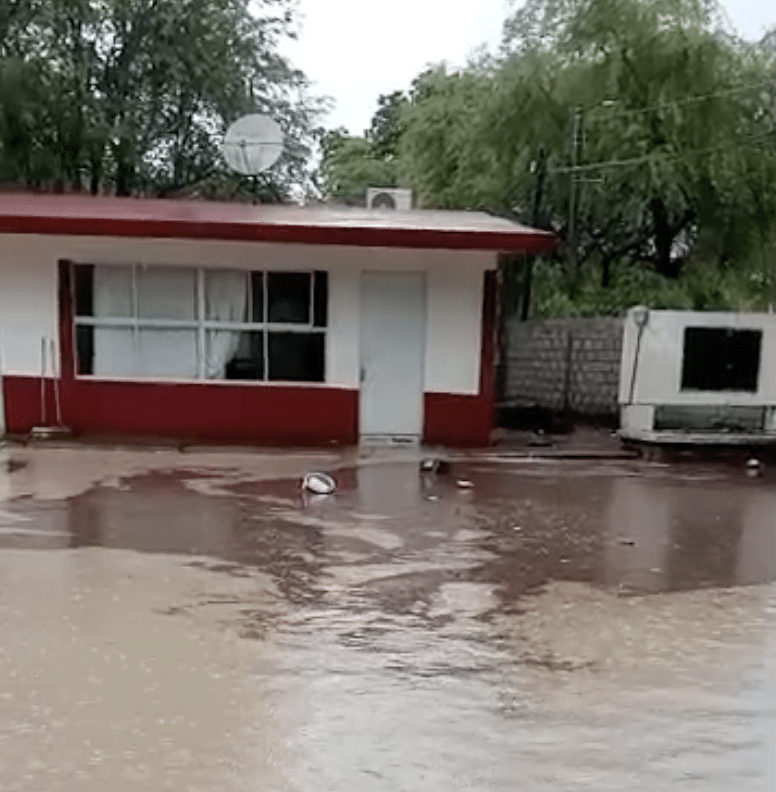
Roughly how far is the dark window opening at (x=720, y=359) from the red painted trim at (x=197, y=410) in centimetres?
380

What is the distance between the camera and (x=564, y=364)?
654 inches

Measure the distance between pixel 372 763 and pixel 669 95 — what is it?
46.0 feet

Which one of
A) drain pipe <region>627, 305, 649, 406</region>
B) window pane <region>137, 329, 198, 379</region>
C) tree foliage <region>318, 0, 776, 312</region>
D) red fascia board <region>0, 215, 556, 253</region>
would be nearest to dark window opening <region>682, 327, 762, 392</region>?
drain pipe <region>627, 305, 649, 406</region>

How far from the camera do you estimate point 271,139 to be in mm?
14836

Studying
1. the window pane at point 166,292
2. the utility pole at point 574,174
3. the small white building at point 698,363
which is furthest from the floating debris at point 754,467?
the window pane at point 166,292

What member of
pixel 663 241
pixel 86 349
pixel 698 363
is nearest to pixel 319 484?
pixel 86 349

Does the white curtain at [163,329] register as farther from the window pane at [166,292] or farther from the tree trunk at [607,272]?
the tree trunk at [607,272]

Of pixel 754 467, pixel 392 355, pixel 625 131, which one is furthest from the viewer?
pixel 625 131

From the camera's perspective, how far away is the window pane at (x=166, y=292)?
12156 mm

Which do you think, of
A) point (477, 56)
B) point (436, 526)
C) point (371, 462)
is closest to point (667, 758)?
point (436, 526)

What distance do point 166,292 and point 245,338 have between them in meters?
1.04

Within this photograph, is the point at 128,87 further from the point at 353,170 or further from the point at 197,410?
the point at 353,170

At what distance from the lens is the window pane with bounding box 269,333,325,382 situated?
40.0 ft

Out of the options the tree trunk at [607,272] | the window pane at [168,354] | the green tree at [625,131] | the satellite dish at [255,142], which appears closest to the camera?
the window pane at [168,354]
